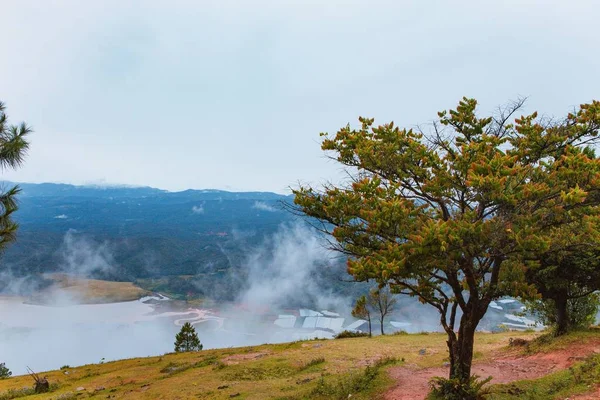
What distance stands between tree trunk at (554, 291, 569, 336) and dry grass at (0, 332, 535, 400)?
3.98 meters

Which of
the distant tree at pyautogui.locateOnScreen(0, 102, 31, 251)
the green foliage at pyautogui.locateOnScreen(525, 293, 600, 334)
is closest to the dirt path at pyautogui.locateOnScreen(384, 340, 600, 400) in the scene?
the green foliage at pyautogui.locateOnScreen(525, 293, 600, 334)

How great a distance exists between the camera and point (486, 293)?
11594 mm

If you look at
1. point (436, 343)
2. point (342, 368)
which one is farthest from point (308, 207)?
point (436, 343)

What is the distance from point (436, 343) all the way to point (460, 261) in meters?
19.9

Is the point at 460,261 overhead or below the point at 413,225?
below

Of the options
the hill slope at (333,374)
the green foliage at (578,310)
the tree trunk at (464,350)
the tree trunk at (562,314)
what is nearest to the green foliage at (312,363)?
the hill slope at (333,374)

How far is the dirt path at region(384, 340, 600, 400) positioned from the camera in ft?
49.0

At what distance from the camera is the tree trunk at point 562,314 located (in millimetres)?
20594

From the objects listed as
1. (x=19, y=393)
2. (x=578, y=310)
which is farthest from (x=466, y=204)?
(x=19, y=393)

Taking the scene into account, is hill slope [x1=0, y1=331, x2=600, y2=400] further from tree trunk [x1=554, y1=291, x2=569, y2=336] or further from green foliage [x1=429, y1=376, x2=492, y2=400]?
tree trunk [x1=554, y1=291, x2=569, y2=336]

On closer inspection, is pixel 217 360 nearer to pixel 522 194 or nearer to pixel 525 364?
pixel 525 364

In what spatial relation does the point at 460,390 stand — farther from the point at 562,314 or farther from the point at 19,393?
the point at 19,393

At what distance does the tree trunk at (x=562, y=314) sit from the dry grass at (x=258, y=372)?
3983mm

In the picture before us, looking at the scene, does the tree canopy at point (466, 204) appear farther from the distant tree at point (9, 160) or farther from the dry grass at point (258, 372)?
the distant tree at point (9, 160)
